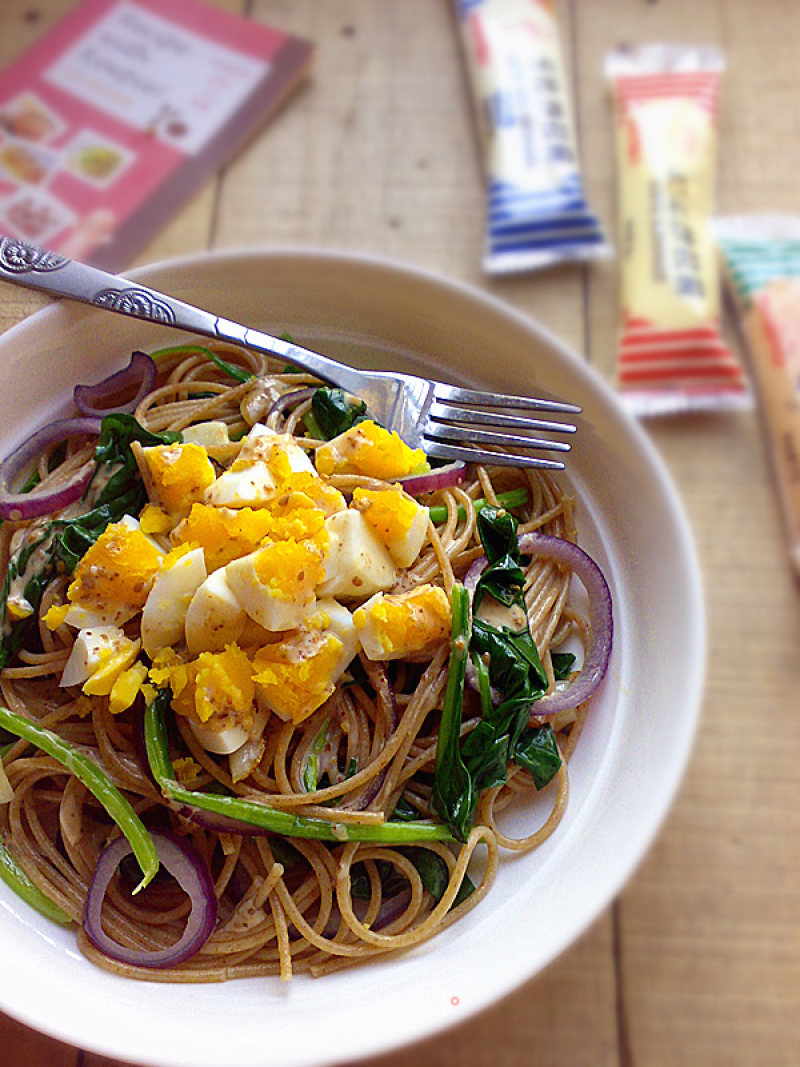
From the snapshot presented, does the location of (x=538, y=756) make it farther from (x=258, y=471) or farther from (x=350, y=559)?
(x=258, y=471)

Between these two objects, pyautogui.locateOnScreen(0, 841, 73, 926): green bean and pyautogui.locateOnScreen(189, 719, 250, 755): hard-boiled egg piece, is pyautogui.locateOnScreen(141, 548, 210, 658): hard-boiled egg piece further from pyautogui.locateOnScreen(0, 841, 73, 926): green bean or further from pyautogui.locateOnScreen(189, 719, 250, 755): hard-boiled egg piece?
pyautogui.locateOnScreen(0, 841, 73, 926): green bean

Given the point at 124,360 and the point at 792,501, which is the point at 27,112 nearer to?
the point at 124,360

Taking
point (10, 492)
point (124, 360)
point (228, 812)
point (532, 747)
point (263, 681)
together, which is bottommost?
point (532, 747)

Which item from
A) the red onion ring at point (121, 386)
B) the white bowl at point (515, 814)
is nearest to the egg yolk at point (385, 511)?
the white bowl at point (515, 814)

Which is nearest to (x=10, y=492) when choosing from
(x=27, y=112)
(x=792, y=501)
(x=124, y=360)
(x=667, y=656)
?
(x=124, y=360)

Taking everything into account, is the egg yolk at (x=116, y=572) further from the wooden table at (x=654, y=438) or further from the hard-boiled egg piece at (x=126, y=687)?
the wooden table at (x=654, y=438)
